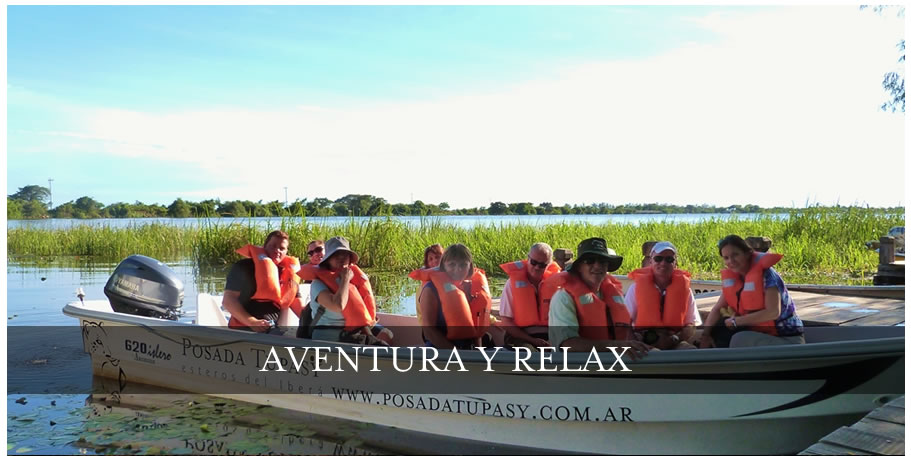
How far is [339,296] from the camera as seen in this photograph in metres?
4.62

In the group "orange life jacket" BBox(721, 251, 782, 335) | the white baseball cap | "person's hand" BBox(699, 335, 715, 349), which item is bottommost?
"person's hand" BBox(699, 335, 715, 349)

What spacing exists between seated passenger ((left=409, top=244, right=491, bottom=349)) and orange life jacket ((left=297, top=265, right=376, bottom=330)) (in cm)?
52

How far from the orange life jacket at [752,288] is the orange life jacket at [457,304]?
144 centimetres

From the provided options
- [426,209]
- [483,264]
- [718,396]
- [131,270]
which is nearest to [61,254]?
[426,209]

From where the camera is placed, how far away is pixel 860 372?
3.76 m

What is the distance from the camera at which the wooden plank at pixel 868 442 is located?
2998mm

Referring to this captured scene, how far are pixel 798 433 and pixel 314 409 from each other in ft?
9.73

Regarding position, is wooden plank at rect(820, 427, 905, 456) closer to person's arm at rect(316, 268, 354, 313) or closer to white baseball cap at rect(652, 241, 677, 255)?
white baseball cap at rect(652, 241, 677, 255)

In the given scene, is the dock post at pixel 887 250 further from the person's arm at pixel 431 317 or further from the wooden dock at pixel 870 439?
the person's arm at pixel 431 317

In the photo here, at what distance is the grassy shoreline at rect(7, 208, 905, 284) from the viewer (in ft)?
39.1

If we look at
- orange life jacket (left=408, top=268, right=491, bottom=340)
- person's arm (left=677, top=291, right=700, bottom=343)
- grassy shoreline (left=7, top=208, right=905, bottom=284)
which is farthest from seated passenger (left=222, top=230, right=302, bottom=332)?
grassy shoreline (left=7, top=208, right=905, bottom=284)

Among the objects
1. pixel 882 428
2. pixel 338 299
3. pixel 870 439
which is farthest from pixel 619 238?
pixel 870 439

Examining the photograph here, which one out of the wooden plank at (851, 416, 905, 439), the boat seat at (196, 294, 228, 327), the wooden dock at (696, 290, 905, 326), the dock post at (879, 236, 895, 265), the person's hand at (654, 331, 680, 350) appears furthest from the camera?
the dock post at (879, 236, 895, 265)

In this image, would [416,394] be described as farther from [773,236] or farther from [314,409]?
[773,236]
